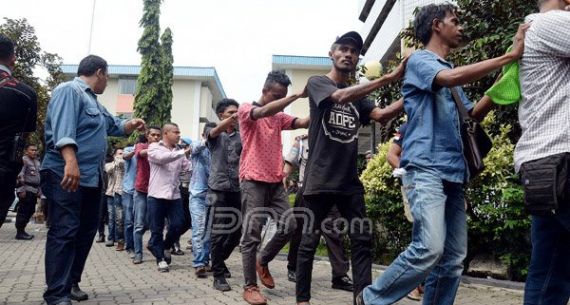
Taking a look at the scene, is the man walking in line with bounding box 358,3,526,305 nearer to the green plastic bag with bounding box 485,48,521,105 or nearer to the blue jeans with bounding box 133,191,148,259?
the green plastic bag with bounding box 485,48,521,105

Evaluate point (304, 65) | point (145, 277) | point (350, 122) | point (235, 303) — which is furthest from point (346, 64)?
point (304, 65)

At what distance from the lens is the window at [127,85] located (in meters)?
44.0

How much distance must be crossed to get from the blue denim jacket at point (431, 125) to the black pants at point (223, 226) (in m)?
2.63

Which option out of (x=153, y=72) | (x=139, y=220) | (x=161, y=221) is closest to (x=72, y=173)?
(x=161, y=221)

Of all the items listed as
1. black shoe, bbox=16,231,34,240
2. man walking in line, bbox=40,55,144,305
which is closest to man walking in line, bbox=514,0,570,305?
man walking in line, bbox=40,55,144,305

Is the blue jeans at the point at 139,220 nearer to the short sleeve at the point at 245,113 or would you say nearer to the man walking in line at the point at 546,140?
the short sleeve at the point at 245,113

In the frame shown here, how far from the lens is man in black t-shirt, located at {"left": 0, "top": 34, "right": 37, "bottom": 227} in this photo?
13.1ft

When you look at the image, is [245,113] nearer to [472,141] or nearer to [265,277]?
[265,277]

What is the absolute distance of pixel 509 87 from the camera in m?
2.69

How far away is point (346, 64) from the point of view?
3.77 m

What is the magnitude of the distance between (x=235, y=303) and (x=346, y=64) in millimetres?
2273

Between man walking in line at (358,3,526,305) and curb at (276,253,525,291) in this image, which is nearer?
man walking in line at (358,3,526,305)

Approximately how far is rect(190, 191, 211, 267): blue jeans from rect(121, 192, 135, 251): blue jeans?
237 centimetres

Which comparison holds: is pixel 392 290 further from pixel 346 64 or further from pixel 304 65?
pixel 304 65
